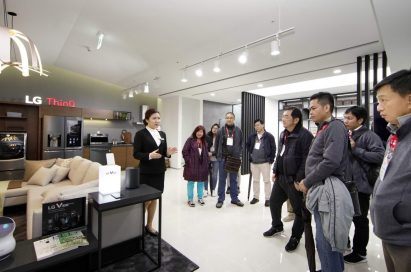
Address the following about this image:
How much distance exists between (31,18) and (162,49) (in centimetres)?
178

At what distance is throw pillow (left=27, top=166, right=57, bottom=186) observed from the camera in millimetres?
3436

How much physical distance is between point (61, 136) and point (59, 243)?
197 inches

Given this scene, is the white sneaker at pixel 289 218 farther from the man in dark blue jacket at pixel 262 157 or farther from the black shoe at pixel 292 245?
the black shoe at pixel 292 245

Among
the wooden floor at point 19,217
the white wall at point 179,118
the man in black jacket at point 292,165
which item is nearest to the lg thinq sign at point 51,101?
the white wall at point 179,118

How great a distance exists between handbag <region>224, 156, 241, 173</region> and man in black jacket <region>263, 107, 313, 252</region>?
4.06 ft

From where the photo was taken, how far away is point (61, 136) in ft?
18.1

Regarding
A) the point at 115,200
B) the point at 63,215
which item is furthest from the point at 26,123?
the point at 115,200

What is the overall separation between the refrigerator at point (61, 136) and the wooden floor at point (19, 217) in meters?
2.38

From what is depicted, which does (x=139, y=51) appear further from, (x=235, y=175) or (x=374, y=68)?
(x=374, y=68)

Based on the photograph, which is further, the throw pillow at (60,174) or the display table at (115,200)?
the throw pillow at (60,174)

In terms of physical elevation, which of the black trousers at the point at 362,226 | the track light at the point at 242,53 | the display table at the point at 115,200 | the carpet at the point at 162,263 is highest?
the track light at the point at 242,53

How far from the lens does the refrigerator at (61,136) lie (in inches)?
210

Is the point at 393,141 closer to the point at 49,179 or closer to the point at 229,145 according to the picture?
the point at 229,145

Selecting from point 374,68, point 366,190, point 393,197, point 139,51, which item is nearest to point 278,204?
point 366,190
